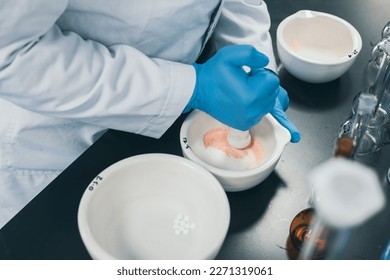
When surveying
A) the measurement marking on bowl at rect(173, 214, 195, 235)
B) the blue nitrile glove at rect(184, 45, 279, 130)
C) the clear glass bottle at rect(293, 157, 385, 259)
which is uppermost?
the clear glass bottle at rect(293, 157, 385, 259)

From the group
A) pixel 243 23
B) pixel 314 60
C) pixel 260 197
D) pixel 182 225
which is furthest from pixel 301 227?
pixel 243 23

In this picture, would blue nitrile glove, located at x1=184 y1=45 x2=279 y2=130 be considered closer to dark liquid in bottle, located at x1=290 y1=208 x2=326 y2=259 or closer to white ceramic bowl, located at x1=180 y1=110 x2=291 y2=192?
white ceramic bowl, located at x1=180 y1=110 x2=291 y2=192

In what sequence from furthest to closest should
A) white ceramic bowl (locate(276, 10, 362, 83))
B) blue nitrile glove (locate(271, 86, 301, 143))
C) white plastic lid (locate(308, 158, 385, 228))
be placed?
white ceramic bowl (locate(276, 10, 362, 83)) < blue nitrile glove (locate(271, 86, 301, 143)) < white plastic lid (locate(308, 158, 385, 228))

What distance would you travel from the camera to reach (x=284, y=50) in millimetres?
1066

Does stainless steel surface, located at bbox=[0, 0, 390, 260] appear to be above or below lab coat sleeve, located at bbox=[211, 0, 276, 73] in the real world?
below

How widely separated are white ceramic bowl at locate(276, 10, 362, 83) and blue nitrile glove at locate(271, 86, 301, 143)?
9cm

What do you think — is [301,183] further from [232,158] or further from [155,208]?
[155,208]

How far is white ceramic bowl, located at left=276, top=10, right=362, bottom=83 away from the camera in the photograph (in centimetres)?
106

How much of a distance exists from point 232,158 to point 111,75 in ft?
0.89

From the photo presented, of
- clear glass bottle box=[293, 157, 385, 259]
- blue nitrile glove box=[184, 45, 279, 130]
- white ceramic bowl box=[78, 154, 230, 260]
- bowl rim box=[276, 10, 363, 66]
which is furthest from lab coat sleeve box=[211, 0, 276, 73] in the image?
clear glass bottle box=[293, 157, 385, 259]

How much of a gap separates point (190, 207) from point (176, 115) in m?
0.18

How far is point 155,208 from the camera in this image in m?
0.88
